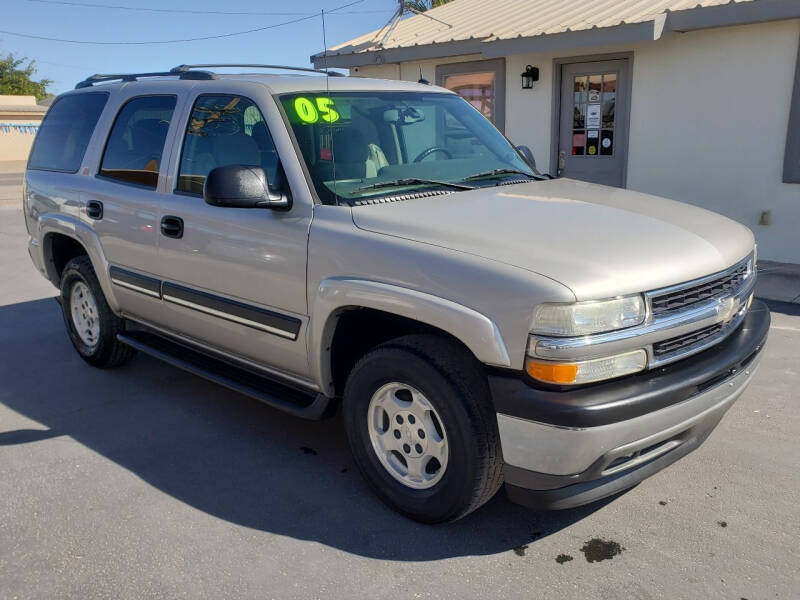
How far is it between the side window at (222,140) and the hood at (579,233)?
29.0 inches

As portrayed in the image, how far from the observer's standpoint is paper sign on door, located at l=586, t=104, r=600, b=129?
31.2ft

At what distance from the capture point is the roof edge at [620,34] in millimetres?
7387

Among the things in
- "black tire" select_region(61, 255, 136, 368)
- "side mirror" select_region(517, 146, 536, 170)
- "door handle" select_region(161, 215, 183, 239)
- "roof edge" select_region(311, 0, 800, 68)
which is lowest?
"black tire" select_region(61, 255, 136, 368)

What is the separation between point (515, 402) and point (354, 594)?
3.12 feet

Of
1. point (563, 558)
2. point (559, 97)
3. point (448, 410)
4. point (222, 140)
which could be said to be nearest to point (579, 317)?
point (448, 410)

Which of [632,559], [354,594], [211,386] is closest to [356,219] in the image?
[354,594]

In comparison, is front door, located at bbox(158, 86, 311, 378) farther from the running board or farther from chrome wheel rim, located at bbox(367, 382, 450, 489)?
chrome wheel rim, located at bbox(367, 382, 450, 489)

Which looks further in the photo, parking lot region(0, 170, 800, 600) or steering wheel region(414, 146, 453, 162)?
steering wheel region(414, 146, 453, 162)

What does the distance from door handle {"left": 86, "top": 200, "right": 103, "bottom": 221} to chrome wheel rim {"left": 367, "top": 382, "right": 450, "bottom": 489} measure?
2.51 m

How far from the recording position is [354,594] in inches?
107

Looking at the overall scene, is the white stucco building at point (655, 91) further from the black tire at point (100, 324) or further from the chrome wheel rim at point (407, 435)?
the chrome wheel rim at point (407, 435)

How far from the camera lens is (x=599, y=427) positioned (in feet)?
8.37

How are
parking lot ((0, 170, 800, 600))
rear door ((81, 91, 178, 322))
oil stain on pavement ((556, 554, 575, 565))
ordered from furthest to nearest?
rear door ((81, 91, 178, 322)) < oil stain on pavement ((556, 554, 575, 565)) < parking lot ((0, 170, 800, 600))

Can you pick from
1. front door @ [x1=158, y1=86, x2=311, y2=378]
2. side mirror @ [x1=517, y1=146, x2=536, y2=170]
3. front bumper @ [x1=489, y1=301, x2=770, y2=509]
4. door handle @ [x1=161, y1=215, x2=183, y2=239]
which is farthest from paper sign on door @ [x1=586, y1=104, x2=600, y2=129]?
front bumper @ [x1=489, y1=301, x2=770, y2=509]
